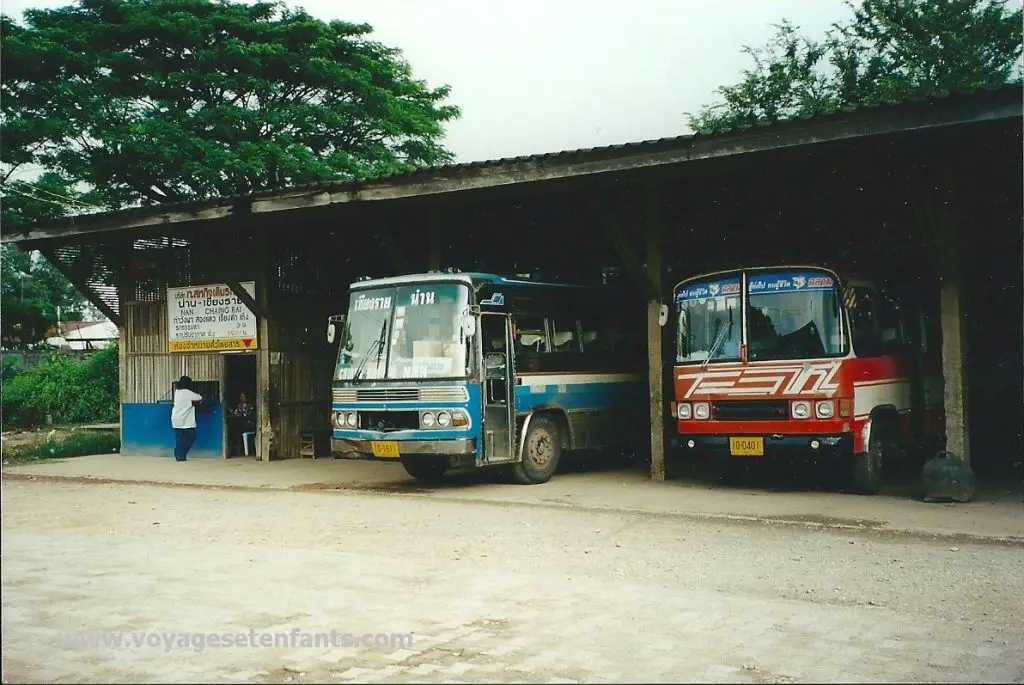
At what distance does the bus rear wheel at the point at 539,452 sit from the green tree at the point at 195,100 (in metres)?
14.5

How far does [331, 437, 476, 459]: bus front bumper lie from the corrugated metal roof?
3558mm

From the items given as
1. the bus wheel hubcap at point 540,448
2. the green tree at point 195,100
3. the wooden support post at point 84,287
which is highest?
the green tree at point 195,100

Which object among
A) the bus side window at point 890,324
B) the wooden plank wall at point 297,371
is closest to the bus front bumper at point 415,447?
the wooden plank wall at point 297,371

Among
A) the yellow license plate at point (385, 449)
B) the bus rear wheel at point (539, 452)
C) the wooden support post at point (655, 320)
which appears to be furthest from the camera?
the wooden support post at point (655, 320)

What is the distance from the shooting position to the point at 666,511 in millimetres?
12273

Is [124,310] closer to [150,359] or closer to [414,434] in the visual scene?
[150,359]

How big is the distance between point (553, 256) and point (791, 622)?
45.1ft

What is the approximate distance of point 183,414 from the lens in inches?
765

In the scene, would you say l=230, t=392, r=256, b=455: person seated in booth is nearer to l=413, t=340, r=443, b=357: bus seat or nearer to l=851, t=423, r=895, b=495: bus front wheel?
l=413, t=340, r=443, b=357: bus seat

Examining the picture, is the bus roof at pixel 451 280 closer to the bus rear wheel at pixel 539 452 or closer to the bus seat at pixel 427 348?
the bus seat at pixel 427 348

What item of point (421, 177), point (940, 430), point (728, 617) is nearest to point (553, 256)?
point (421, 177)

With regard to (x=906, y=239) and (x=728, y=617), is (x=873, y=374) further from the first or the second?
(x=728, y=617)

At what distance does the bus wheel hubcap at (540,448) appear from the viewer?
15066mm

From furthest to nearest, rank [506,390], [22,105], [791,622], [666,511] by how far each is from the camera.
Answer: [22,105] < [506,390] < [666,511] < [791,622]
